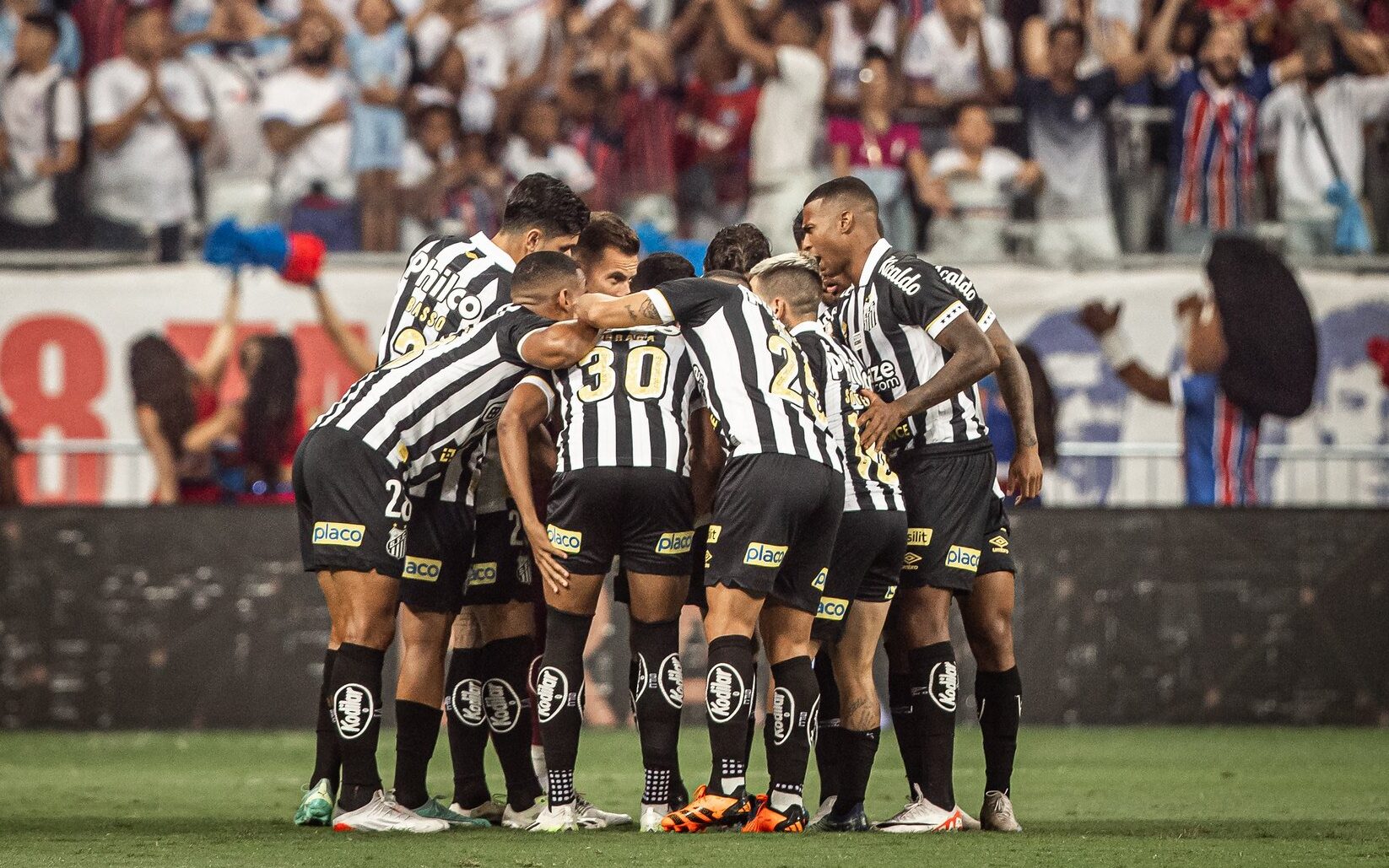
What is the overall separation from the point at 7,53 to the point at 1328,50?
29.3 feet

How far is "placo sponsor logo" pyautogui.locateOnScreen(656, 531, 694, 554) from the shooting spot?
5.22 meters

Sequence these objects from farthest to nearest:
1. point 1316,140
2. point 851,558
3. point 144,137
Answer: point 1316,140 < point 144,137 < point 851,558

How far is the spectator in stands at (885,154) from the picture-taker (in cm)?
1123

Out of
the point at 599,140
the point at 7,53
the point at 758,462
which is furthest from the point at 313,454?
the point at 7,53

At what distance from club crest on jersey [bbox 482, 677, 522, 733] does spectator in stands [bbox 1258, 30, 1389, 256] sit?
300 inches

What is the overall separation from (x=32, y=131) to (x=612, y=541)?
748 cm

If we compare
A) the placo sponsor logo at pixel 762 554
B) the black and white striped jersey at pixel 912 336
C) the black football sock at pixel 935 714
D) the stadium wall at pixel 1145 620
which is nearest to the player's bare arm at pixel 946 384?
the black and white striped jersey at pixel 912 336

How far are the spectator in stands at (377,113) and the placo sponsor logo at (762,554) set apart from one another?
657cm

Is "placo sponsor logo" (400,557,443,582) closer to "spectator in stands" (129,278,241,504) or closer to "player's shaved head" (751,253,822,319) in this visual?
"player's shaved head" (751,253,822,319)

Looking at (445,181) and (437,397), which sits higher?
(445,181)

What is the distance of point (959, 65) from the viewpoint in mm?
11648

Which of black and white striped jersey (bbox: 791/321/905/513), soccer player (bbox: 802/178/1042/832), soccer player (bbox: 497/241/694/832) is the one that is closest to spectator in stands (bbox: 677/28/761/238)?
soccer player (bbox: 802/178/1042/832)

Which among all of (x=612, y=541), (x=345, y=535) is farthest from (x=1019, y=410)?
(x=345, y=535)

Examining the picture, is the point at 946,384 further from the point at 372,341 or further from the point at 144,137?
the point at 144,137
